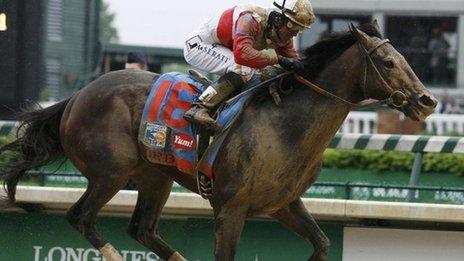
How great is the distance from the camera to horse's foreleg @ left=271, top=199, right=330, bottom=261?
8.70 m

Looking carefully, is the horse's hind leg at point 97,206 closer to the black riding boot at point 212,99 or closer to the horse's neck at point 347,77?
the black riding boot at point 212,99

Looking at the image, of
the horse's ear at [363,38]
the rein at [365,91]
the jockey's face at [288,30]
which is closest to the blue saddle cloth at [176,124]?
the rein at [365,91]

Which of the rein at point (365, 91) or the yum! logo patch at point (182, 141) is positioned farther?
the yum! logo patch at point (182, 141)

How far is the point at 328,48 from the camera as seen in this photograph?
8.54m

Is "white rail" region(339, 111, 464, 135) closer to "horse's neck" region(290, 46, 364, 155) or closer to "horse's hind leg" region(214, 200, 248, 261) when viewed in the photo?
"horse's neck" region(290, 46, 364, 155)

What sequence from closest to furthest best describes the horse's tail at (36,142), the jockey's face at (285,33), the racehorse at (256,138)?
the racehorse at (256,138), the jockey's face at (285,33), the horse's tail at (36,142)

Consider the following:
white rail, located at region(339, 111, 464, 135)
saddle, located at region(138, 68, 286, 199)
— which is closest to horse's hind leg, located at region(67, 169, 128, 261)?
saddle, located at region(138, 68, 286, 199)

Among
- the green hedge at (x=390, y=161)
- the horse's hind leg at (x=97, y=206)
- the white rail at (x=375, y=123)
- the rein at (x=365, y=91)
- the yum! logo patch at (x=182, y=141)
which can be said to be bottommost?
the white rail at (x=375, y=123)

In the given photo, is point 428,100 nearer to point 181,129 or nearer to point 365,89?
point 365,89

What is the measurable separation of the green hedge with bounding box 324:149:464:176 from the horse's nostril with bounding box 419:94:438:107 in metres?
3.12

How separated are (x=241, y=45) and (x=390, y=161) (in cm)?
373

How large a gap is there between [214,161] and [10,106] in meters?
2.88

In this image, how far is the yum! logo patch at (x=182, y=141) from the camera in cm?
862

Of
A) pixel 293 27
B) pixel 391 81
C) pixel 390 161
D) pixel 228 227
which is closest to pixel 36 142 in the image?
pixel 228 227
